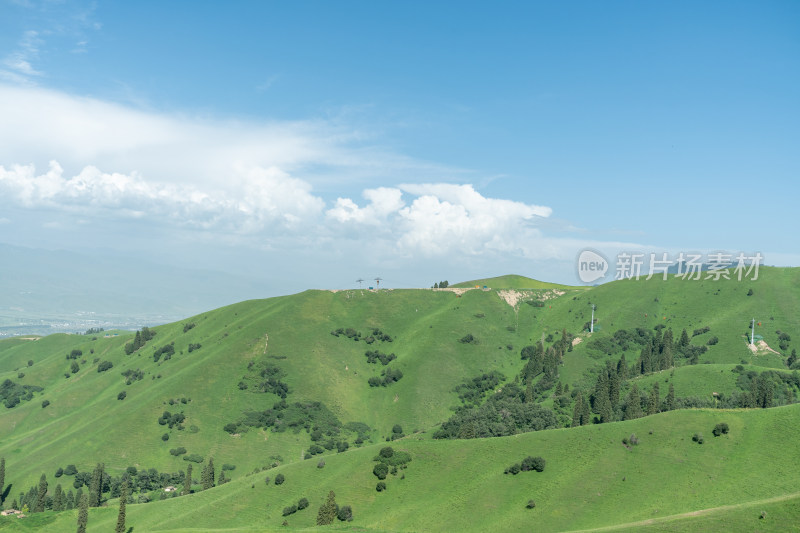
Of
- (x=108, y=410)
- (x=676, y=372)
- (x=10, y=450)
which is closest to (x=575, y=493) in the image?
(x=676, y=372)

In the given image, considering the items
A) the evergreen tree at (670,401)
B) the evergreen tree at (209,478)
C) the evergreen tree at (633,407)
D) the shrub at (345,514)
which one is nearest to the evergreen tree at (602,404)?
the evergreen tree at (633,407)

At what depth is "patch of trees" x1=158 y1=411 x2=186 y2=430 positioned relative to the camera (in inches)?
7234

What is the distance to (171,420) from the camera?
185m

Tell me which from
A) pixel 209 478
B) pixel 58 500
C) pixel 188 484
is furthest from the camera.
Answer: pixel 188 484

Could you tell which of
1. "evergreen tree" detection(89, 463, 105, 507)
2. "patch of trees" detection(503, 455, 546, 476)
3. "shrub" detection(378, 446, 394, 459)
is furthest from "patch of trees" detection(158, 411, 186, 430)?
"patch of trees" detection(503, 455, 546, 476)

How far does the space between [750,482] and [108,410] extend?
634ft

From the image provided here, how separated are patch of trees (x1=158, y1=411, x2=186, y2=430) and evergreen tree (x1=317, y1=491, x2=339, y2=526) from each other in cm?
10193

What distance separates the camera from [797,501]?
65.0 meters

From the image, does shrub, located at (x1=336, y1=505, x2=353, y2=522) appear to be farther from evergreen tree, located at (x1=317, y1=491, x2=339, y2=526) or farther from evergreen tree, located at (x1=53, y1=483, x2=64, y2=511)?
evergreen tree, located at (x1=53, y1=483, x2=64, y2=511)

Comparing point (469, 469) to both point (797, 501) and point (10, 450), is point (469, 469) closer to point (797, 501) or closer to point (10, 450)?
point (797, 501)

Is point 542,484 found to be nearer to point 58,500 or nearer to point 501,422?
point 501,422

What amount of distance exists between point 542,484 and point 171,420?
440 feet

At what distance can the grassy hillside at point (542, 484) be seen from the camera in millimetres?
87062

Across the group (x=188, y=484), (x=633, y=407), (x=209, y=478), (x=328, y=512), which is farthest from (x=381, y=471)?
(x=633, y=407)
